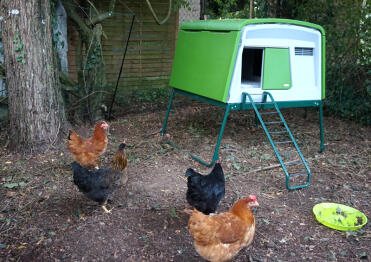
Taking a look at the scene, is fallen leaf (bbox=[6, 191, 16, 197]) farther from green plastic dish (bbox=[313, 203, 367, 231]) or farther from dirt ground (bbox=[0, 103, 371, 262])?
green plastic dish (bbox=[313, 203, 367, 231])

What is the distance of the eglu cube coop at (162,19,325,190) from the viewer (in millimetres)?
4570

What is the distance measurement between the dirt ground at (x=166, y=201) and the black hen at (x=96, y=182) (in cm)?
24

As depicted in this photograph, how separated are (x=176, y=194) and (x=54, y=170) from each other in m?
1.72

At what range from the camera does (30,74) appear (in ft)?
14.9

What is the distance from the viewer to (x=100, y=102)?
650 centimetres

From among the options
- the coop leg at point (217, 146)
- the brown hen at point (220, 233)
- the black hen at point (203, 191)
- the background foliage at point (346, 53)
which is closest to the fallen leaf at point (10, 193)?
the black hen at point (203, 191)

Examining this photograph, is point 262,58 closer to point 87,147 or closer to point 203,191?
point 203,191

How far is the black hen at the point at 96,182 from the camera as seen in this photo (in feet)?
10.6

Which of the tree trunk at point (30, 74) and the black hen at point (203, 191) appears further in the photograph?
the tree trunk at point (30, 74)

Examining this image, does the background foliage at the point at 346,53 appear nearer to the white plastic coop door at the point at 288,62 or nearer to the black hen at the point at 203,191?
the white plastic coop door at the point at 288,62

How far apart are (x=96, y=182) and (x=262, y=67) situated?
10.0 feet

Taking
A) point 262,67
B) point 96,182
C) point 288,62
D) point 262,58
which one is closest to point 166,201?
point 96,182

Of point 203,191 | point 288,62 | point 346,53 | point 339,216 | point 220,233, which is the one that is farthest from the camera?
point 346,53

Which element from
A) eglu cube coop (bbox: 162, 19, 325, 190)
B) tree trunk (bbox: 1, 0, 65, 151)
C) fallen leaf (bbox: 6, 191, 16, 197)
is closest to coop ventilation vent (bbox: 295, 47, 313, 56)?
eglu cube coop (bbox: 162, 19, 325, 190)
